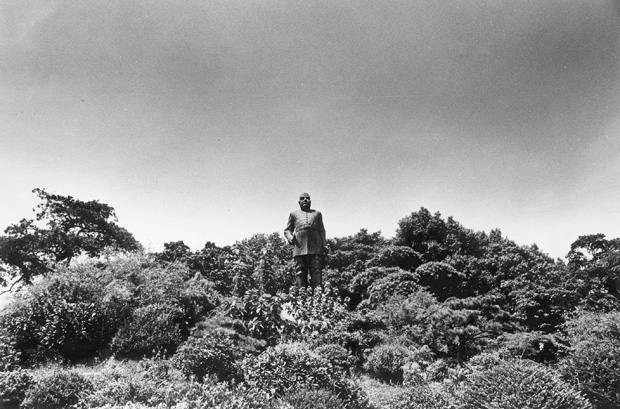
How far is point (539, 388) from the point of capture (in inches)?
180

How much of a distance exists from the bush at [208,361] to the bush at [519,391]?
12.8 ft

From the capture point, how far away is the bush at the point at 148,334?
30.5ft

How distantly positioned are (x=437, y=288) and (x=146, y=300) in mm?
14318

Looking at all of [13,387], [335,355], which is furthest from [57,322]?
[335,355]

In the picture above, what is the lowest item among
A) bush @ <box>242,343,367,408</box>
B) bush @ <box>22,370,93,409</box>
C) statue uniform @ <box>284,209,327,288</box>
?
bush @ <box>22,370,93,409</box>

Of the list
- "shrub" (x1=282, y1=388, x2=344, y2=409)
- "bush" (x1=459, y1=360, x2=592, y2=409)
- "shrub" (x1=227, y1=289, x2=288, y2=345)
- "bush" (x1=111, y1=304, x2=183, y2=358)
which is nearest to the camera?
"bush" (x1=459, y1=360, x2=592, y2=409)

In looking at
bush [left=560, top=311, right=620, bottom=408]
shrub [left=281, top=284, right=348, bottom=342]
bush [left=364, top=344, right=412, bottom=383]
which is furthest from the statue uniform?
bush [left=560, top=311, right=620, bottom=408]

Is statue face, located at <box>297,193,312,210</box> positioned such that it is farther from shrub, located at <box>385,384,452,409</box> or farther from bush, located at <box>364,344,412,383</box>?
shrub, located at <box>385,384,452,409</box>

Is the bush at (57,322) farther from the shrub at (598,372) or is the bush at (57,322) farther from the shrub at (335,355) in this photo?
the shrub at (598,372)

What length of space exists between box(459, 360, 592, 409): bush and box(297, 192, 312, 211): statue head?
6.01 metres

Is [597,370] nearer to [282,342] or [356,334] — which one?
[356,334]

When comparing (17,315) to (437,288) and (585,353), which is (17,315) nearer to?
(585,353)

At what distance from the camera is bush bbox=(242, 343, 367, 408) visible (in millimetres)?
5543

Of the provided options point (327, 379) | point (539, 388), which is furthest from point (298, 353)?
point (539, 388)
